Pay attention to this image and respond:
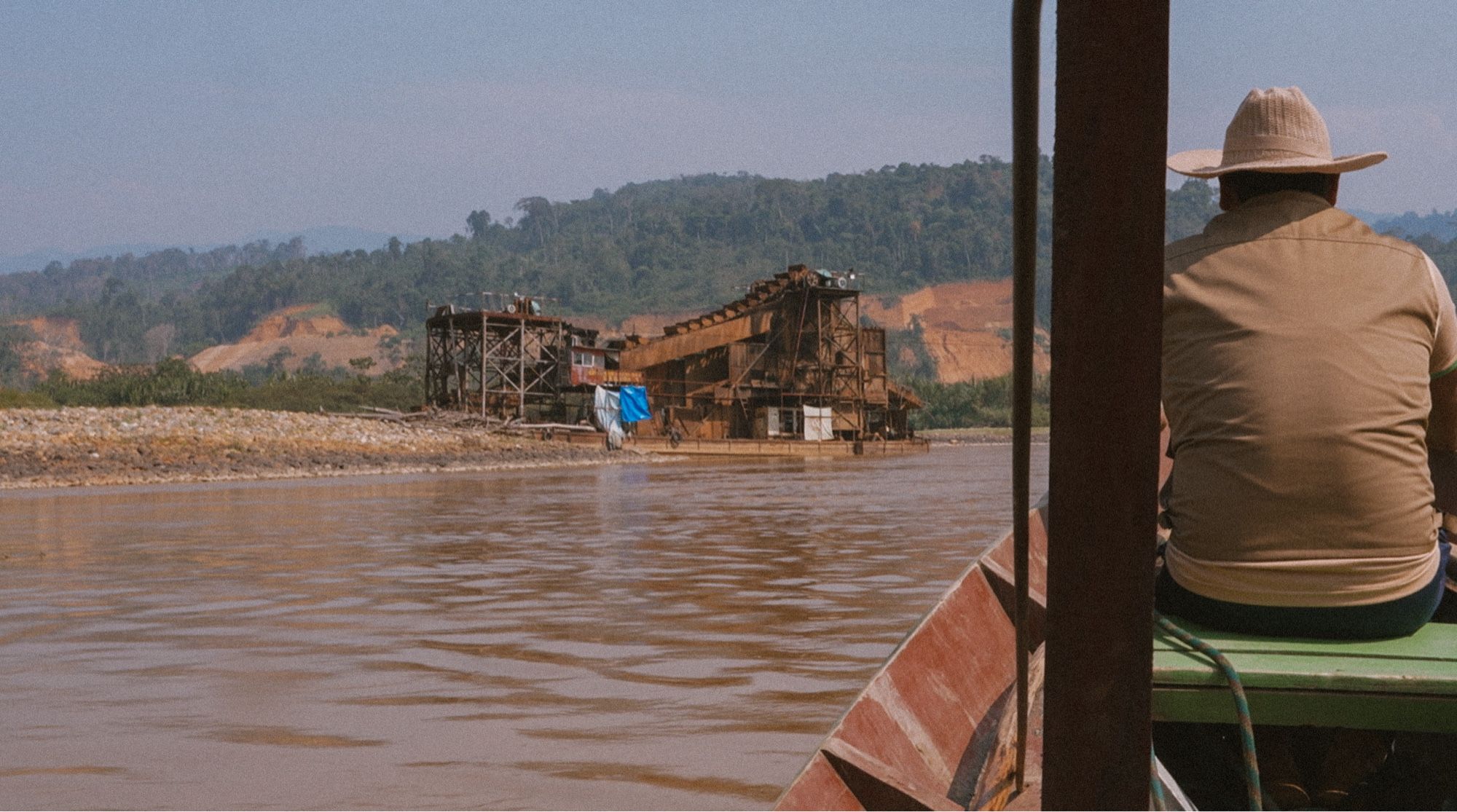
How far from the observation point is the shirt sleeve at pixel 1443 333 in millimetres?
2660

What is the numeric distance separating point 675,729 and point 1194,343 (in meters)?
2.85

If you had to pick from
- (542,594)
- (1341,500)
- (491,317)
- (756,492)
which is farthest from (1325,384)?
(491,317)

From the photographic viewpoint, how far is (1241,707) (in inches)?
88.2

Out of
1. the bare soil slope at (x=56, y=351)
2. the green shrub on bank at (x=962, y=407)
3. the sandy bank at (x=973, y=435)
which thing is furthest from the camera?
the bare soil slope at (x=56, y=351)

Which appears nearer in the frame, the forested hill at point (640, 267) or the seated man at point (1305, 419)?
the seated man at point (1305, 419)

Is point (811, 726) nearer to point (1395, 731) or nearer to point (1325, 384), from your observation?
point (1395, 731)

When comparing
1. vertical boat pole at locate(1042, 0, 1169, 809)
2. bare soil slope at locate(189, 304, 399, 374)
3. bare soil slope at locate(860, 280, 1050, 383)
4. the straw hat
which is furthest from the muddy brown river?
bare soil slope at locate(189, 304, 399, 374)

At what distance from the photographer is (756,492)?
824 inches

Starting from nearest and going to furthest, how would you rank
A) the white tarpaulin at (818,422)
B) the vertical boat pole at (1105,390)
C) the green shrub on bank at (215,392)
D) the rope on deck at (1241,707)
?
the vertical boat pole at (1105,390) → the rope on deck at (1241,707) → the white tarpaulin at (818,422) → the green shrub on bank at (215,392)

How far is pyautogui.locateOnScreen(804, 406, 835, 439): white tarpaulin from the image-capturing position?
154ft

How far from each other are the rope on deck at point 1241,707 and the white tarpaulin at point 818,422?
44175mm

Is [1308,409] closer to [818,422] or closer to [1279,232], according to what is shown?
[1279,232]

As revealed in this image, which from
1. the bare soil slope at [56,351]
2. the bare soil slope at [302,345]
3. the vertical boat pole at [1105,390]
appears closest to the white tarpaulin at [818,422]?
the bare soil slope at [56,351]

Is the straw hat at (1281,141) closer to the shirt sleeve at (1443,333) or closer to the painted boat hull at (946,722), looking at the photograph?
the shirt sleeve at (1443,333)
